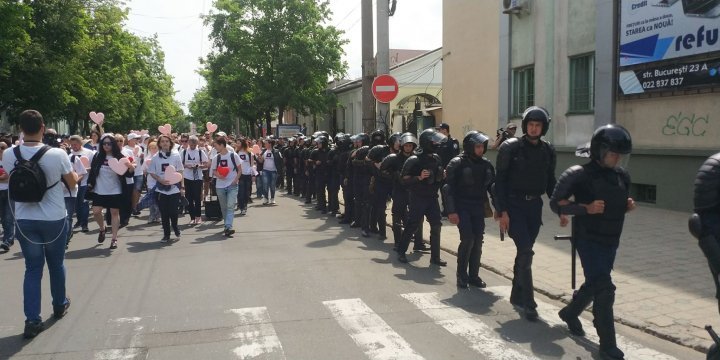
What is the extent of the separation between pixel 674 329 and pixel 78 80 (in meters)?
26.6

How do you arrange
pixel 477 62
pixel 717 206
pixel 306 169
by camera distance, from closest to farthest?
pixel 717 206
pixel 306 169
pixel 477 62

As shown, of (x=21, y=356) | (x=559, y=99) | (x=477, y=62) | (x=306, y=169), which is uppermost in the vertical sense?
(x=477, y=62)

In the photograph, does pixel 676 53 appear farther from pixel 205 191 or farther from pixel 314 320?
pixel 205 191

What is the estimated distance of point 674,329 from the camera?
17.8 ft

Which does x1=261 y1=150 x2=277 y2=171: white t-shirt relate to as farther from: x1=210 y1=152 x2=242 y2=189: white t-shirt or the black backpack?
the black backpack

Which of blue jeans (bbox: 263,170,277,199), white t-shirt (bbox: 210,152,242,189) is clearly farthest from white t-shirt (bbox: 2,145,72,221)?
blue jeans (bbox: 263,170,277,199)

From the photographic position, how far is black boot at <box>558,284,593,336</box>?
16.8 ft

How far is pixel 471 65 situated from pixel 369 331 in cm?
1600

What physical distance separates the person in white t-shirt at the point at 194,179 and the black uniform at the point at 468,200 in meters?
7.08

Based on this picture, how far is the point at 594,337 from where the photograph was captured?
5.31 m

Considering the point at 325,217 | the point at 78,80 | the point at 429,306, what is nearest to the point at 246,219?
the point at 325,217

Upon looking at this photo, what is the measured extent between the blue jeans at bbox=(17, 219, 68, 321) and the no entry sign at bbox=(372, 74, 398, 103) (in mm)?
8059

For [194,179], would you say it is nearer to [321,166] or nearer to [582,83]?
[321,166]

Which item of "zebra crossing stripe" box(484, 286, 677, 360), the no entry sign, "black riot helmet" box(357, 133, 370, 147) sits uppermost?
the no entry sign
